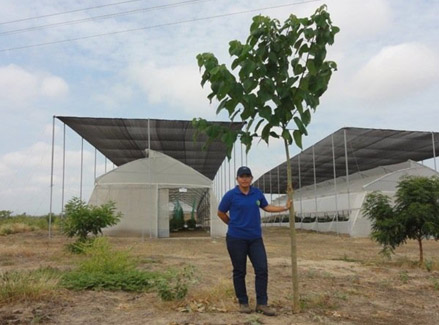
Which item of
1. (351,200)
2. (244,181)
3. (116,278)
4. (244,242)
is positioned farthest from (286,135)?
(351,200)

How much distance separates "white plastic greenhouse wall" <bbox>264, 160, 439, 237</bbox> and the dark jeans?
16254mm

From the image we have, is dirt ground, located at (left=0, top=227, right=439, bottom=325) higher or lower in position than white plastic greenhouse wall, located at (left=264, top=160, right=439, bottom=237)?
lower

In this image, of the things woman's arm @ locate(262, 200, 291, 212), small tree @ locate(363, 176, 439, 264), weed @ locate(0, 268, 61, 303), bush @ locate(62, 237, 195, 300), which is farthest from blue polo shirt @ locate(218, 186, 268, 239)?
small tree @ locate(363, 176, 439, 264)

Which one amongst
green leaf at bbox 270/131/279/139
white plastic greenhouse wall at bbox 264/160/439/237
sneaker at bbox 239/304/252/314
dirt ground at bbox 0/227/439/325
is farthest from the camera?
white plastic greenhouse wall at bbox 264/160/439/237

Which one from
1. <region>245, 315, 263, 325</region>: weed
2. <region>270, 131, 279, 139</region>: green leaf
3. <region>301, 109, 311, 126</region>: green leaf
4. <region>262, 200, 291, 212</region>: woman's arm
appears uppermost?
<region>301, 109, 311, 126</region>: green leaf

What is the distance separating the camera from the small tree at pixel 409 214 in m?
11.2

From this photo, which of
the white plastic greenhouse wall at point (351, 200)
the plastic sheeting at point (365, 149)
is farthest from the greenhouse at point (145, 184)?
the white plastic greenhouse wall at point (351, 200)

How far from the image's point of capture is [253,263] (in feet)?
17.8

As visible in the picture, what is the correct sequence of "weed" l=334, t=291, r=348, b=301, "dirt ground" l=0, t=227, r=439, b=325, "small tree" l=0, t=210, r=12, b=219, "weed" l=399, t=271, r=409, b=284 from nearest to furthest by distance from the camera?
"dirt ground" l=0, t=227, r=439, b=325 < "weed" l=334, t=291, r=348, b=301 < "weed" l=399, t=271, r=409, b=284 < "small tree" l=0, t=210, r=12, b=219

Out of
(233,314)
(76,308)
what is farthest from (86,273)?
(233,314)

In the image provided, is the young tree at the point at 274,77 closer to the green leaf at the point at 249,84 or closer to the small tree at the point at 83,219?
the green leaf at the point at 249,84

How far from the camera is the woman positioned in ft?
17.6

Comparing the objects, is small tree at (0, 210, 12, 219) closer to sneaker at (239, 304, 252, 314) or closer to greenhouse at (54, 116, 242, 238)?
greenhouse at (54, 116, 242, 238)

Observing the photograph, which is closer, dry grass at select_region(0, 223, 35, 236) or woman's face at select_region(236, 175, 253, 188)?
woman's face at select_region(236, 175, 253, 188)
